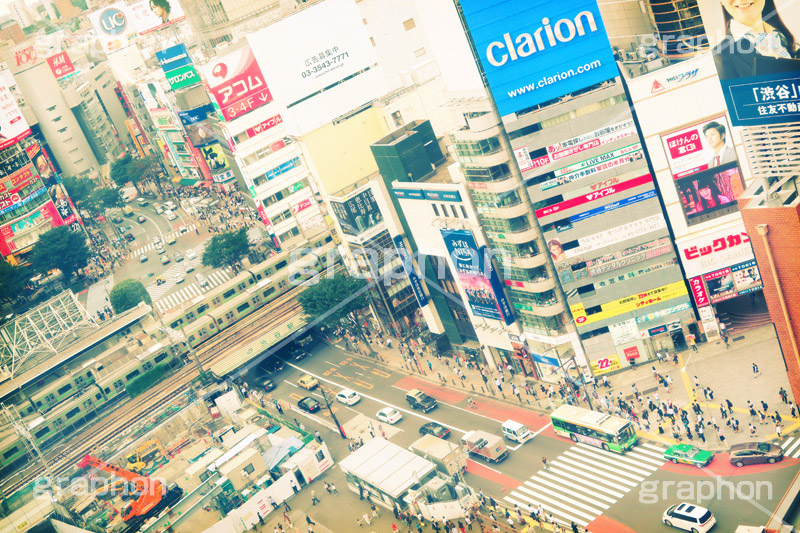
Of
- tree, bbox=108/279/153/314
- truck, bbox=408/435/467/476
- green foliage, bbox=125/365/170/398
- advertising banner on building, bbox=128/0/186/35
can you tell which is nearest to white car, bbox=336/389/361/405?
truck, bbox=408/435/467/476

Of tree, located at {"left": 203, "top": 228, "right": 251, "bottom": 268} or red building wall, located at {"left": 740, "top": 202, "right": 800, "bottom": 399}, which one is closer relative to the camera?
red building wall, located at {"left": 740, "top": 202, "right": 800, "bottom": 399}

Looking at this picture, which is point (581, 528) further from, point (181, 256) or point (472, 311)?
point (181, 256)

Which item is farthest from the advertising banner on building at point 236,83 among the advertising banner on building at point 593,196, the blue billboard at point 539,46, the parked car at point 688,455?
the parked car at point 688,455

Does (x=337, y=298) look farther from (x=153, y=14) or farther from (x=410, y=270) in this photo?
(x=153, y=14)

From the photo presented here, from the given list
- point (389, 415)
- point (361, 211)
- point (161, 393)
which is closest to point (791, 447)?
point (389, 415)

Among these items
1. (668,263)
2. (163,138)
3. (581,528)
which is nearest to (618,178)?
(668,263)

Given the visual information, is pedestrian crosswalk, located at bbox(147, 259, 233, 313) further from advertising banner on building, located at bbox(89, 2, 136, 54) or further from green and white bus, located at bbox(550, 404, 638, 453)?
A: advertising banner on building, located at bbox(89, 2, 136, 54)
